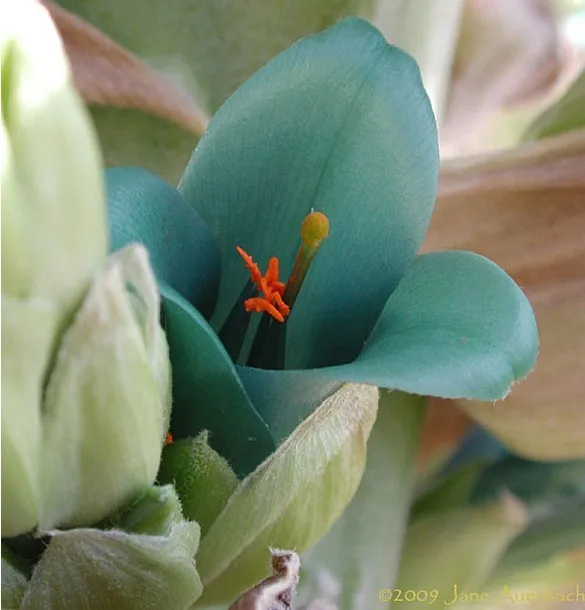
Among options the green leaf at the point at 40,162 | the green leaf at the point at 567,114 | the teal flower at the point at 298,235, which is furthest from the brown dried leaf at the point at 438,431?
the green leaf at the point at 40,162

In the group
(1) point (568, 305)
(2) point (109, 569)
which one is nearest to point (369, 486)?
(1) point (568, 305)

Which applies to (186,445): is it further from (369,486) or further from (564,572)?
(564,572)

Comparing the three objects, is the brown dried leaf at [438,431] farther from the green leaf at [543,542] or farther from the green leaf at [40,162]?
the green leaf at [40,162]

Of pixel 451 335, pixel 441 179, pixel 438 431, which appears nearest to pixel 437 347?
pixel 451 335

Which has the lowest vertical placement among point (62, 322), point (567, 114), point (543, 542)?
point (543, 542)

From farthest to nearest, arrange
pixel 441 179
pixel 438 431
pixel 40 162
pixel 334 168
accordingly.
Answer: pixel 438 431, pixel 441 179, pixel 334 168, pixel 40 162

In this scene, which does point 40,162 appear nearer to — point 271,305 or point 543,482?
point 271,305
